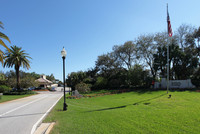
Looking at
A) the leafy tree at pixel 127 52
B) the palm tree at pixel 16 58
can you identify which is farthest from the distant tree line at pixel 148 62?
the palm tree at pixel 16 58

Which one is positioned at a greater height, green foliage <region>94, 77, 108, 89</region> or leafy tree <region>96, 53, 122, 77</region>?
leafy tree <region>96, 53, 122, 77</region>

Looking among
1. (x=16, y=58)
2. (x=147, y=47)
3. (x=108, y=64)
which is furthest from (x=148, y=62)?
(x=16, y=58)

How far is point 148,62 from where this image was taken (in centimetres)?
3738

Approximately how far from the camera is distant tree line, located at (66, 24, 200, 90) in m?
29.5

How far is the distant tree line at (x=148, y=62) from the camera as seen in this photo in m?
29.5

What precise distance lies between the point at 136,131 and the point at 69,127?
293 centimetres

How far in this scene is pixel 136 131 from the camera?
4781mm

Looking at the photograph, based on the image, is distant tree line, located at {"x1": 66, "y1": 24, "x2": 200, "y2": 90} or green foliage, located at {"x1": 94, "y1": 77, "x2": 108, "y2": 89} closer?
distant tree line, located at {"x1": 66, "y1": 24, "x2": 200, "y2": 90}

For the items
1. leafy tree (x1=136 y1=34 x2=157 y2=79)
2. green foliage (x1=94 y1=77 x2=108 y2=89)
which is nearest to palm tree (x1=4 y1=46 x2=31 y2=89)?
green foliage (x1=94 y1=77 x2=108 y2=89)

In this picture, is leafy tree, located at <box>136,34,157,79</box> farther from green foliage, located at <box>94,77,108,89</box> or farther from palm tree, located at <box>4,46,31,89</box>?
palm tree, located at <box>4,46,31,89</box>

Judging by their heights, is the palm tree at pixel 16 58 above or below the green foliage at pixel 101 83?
above

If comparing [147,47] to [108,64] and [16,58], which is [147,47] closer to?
[108,64]

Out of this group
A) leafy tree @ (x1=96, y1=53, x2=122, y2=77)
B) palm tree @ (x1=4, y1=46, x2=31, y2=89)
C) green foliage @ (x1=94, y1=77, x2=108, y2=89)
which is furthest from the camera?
leafy tree @ (x1=96, y1=53, x2=122, y2=77)

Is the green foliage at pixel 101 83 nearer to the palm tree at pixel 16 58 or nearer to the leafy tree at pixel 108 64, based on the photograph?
the leafy tree at pixel 108 64
